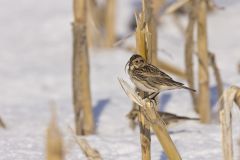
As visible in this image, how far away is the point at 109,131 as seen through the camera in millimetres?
4961

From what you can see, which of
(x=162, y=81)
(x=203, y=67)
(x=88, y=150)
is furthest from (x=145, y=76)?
(x=203, y=67)

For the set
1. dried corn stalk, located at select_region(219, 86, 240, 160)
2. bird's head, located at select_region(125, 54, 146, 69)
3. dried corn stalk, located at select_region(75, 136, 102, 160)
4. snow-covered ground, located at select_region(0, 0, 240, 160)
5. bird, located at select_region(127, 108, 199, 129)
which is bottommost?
snow-covered ground, located at select_region(0, 0, 240, 160)

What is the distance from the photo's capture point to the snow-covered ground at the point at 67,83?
4.12m

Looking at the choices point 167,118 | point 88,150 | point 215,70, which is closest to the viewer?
point 88,150

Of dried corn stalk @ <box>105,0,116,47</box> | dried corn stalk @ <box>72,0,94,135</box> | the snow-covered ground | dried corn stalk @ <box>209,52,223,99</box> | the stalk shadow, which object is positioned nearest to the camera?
the snow-covered ground

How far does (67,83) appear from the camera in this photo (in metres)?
6.80

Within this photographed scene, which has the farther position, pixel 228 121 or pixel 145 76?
pixel 145 76

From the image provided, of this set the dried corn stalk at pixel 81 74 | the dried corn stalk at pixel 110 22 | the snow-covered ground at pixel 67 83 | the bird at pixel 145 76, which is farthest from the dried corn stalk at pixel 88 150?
the dried corn stalk at pixel 110 22

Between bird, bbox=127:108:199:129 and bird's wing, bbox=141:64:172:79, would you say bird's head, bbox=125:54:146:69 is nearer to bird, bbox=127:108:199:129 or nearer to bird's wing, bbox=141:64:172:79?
bird's wing, bbox=141:64:172:79

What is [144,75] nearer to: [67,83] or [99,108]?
[99,108]

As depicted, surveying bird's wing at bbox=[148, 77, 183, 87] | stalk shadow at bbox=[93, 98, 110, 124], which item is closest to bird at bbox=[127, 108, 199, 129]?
stalk shadow at bbox=[93, 98, 110, 124]

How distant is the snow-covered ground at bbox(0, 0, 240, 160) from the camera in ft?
13.5

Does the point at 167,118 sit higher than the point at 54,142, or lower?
lower

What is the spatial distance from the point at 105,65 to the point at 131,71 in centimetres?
388
